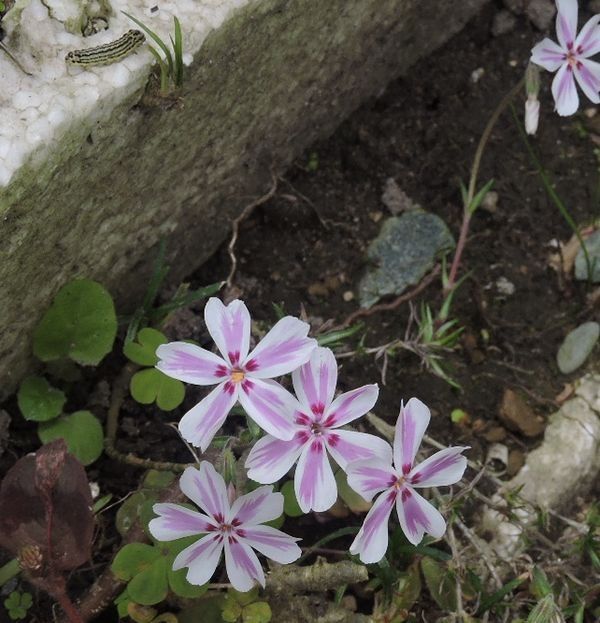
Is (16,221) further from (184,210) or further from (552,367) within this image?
(552,367)

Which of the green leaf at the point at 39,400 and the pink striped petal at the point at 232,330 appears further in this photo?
the green leaf at the point at 39,400

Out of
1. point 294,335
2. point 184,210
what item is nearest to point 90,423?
point 184,210

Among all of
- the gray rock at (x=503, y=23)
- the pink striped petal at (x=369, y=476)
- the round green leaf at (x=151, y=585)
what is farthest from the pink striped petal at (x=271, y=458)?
the gray rock at (x=503, y=23)

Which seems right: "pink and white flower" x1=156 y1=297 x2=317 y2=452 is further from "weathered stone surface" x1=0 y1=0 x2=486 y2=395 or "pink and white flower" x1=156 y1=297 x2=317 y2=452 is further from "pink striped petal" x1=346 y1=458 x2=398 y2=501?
"weathered stone surface" x1=0 y1=0 x2=486 y2=395

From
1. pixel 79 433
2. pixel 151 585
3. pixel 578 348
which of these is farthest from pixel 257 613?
pixel 578 348

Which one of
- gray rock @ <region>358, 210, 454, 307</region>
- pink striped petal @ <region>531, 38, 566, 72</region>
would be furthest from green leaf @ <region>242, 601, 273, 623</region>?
pink striped petal @ <region>531, 38, 566, 72</region>

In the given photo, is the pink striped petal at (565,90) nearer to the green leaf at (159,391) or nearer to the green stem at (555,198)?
the green stem at (555,198)

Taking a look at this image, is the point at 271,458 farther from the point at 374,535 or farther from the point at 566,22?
the point at 566,22
